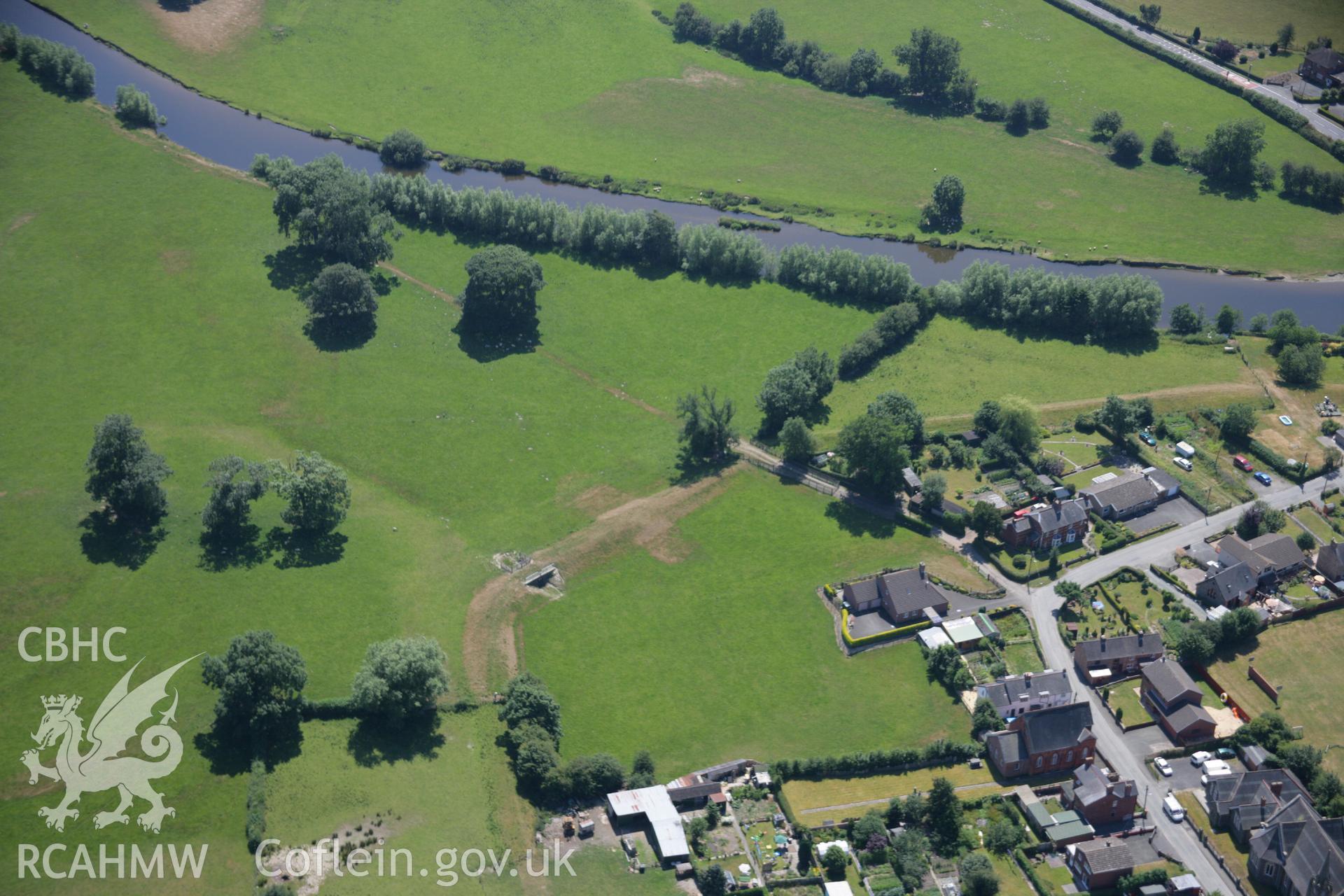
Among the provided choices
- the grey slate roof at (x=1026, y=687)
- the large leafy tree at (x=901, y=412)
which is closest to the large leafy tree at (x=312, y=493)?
the large leafy tree at (x=901, y=412)

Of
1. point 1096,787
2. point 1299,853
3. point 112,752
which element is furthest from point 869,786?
point 112,752

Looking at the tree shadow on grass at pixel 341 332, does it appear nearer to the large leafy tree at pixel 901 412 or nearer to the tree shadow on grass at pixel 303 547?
the tree shadow on grass at pixel 303 547

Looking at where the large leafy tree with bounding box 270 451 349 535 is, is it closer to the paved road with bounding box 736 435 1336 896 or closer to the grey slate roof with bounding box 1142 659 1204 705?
the paved road with bounding box 736 435 1336 896

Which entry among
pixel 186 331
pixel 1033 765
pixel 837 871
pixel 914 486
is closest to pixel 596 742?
pixel 837 871

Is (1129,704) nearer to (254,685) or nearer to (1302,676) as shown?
(1302,676)

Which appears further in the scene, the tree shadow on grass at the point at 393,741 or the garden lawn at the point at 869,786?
the garden lawn at the point at 869,786
